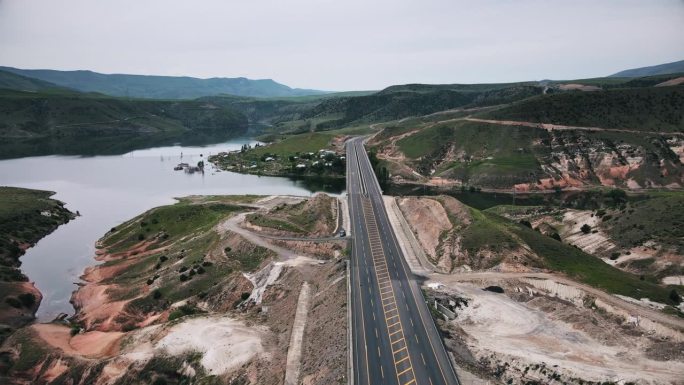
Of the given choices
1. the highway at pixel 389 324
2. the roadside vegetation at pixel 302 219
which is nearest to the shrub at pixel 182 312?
the roadside vegetation at pixel 302 219

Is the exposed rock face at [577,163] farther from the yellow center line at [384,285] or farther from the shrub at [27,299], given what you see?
the shrub at [27,299]

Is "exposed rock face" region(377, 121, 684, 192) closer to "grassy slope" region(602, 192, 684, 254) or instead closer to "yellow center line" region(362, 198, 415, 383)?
"grassy slope" region(602, 192, 684, 254)

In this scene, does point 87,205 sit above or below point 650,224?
below

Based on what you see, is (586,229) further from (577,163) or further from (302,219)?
(577,163)

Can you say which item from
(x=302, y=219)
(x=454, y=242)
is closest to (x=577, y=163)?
(x=454, y=242)

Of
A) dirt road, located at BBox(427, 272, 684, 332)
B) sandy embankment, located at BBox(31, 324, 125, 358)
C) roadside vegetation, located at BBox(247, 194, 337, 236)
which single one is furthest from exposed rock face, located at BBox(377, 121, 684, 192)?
sandy embankment, located at BBox(31, 324, 125, 358)

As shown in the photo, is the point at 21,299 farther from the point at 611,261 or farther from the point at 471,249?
the point at 611,261
